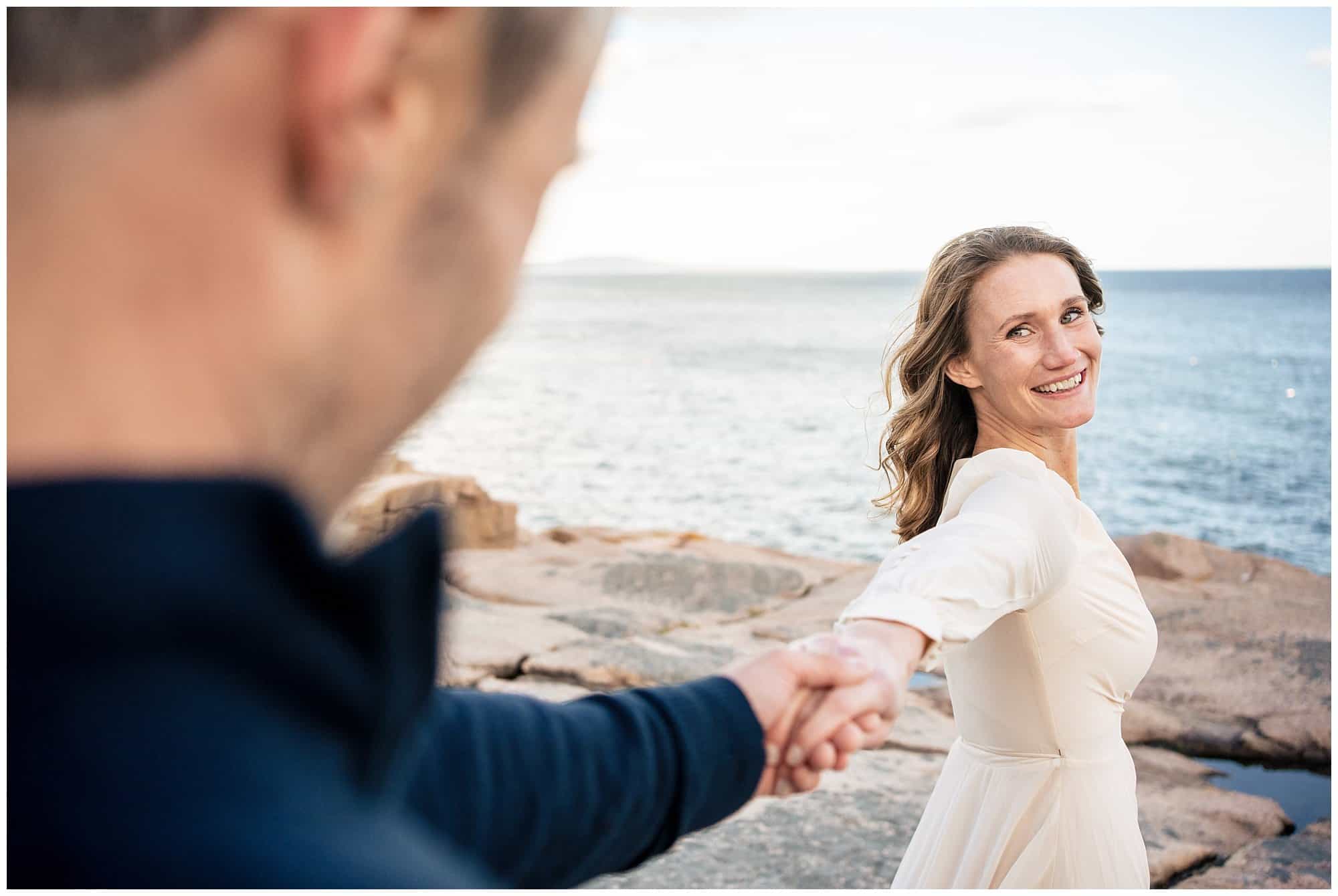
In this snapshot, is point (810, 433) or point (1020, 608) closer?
point (1020, 608)

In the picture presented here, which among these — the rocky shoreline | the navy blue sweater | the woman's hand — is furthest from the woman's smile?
the navy blue sweater

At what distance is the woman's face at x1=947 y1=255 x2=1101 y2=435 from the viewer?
2.91m

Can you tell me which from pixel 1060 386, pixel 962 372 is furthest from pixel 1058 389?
pixel 962 372

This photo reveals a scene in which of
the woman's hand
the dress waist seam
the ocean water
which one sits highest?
the woman's hand

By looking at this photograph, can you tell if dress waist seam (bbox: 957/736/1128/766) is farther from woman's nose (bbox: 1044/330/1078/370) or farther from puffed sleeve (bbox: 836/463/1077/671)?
woman's nose (bbox: 1044/330/1078/370)

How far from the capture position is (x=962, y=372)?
305cm

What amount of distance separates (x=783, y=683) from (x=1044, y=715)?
120cm

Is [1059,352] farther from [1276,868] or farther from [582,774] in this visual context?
[1276,868]

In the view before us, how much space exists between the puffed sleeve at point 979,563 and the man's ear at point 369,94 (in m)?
1.72

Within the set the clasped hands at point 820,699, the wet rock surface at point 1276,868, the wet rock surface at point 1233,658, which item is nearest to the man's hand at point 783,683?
the clasped hands at point 820,699

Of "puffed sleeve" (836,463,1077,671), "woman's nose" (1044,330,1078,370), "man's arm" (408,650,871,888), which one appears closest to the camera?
"man's arm" (408,650,871,888)

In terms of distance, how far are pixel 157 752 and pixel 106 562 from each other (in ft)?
0.26

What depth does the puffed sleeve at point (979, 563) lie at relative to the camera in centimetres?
214

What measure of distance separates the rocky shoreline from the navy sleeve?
480mm
